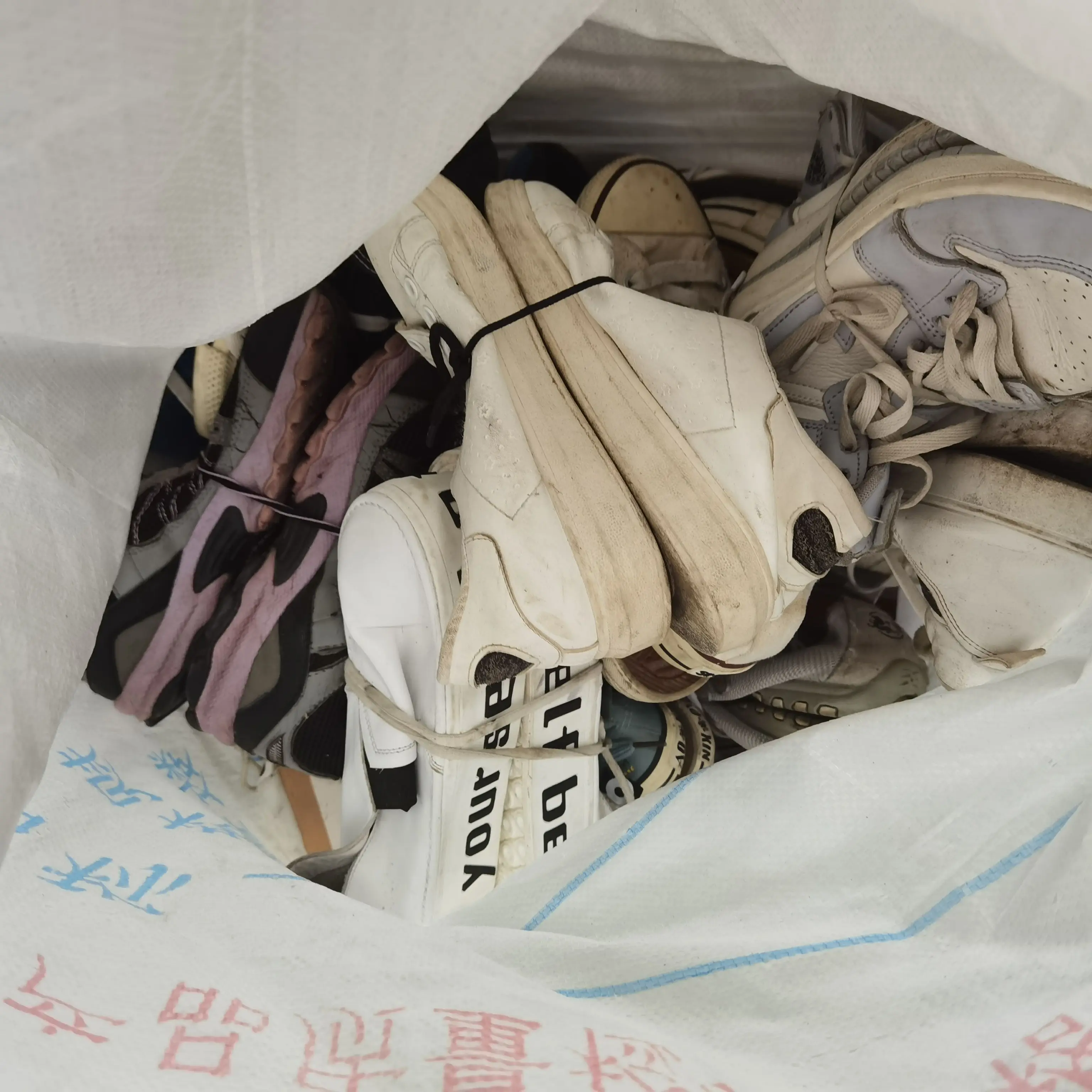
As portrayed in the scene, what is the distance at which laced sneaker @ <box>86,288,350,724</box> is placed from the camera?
1.94 feet

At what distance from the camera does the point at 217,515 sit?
606 mm

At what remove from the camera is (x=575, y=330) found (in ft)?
1.55

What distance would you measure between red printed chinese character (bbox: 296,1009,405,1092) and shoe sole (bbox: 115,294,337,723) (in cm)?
30

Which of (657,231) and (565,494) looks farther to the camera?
(657,231)

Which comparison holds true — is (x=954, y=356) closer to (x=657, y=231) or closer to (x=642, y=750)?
(x=657, y=231)

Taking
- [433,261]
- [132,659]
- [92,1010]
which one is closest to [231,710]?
[132,659]

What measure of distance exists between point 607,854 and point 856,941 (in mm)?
159

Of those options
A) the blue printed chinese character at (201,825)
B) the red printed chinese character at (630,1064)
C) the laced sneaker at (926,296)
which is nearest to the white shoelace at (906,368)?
the laced sneaker at (926,296)

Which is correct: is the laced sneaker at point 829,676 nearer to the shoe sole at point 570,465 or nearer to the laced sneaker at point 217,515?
the shoe sole at point 570,465

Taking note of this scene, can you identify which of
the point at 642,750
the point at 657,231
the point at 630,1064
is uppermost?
the point at 657,231

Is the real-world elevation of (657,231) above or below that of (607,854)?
above

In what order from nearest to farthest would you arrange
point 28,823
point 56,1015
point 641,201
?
1. point 56,1015
2. point 28,823
3. point 641,201

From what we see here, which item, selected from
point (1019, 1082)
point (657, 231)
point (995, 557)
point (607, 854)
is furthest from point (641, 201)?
point (1019, 1082)

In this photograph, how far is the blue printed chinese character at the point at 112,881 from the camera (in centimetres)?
44
